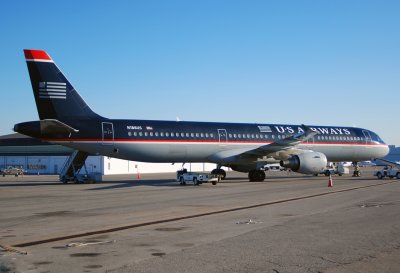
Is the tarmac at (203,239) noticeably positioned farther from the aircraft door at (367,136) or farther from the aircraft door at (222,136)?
the aircraft door at (367,136)

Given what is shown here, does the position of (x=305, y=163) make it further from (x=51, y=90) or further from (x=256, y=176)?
(x=51, y=90)

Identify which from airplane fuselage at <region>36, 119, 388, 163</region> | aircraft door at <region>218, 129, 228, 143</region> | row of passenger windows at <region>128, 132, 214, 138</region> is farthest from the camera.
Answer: aircraft door at <region>218, 129, 228, 143</region>

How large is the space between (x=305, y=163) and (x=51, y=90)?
18899 mm

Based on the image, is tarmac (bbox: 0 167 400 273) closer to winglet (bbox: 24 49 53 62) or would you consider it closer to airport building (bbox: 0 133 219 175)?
winglet (bbox: 24 49 53 62)

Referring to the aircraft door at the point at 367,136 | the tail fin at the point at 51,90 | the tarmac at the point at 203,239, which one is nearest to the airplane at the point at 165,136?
the tail fin at the point at 51,90

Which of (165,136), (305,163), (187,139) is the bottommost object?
(305,163)

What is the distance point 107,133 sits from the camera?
31.0m

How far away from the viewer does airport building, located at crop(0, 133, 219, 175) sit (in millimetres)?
70006

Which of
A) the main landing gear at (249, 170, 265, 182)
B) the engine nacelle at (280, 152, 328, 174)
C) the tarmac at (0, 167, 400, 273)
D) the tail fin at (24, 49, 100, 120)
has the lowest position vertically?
the tarmac at (0, 167, 400, 273)

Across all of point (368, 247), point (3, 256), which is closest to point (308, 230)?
point (368, 247)

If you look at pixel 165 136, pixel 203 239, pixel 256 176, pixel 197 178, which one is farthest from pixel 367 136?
pixel 203 239

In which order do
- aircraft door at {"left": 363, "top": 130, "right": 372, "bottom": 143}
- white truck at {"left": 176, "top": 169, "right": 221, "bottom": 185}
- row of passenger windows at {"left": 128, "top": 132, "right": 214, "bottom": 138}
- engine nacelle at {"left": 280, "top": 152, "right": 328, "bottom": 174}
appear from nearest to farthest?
1. row of passenger windows at {"left": 128, "top": 132, "right": 214, "bottom": 138}
2. white truck at {"left": 176, "top": 169, "right": 221, "bottom": 185}
3. engine nacelle at {"left": 280, "top": 152, "right": 328, "bottom": 174}
4. aircraft door at {"left": 363, "top": 130, "right": 372, "bottom": 143}

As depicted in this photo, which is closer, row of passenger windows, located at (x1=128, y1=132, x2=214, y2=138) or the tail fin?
the tail fin

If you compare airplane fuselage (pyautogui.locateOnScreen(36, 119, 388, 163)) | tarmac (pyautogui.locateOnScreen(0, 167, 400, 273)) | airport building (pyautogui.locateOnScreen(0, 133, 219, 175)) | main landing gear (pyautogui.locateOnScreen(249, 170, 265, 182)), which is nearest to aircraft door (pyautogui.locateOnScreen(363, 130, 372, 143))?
airplane fuselage (pyautogui.locateOnScreen(36, 119, 388, 163))
